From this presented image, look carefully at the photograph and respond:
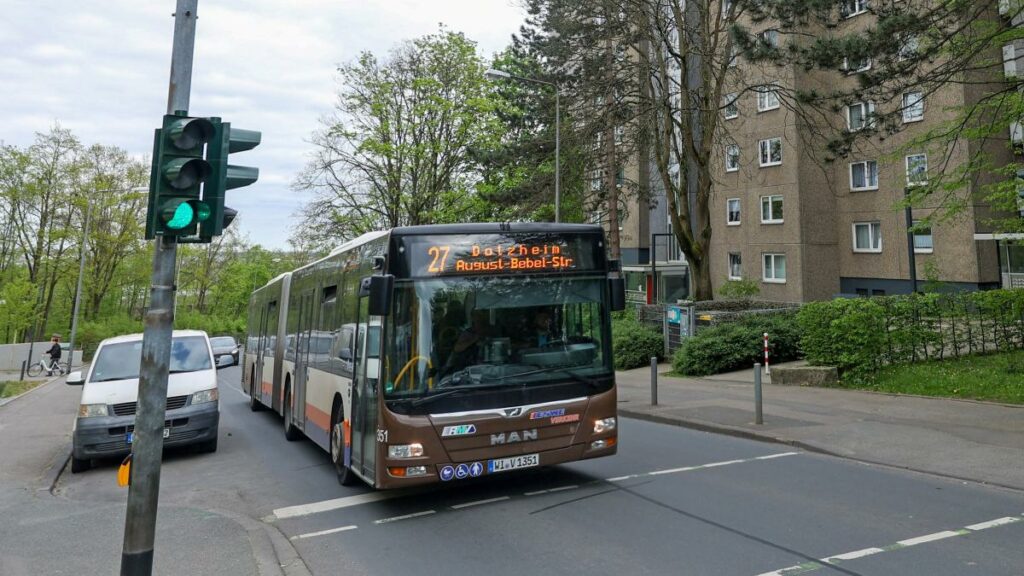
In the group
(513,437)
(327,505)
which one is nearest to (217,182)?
(513,437)

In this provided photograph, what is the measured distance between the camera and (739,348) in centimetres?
1848

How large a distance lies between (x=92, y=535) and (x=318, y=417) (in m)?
3.29

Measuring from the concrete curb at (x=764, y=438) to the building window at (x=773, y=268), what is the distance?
22.1 metres

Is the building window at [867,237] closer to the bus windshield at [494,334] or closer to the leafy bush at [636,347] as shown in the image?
the leafy bush at [636,347]

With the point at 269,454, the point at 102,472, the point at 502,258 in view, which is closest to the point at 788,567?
the point at 502,258

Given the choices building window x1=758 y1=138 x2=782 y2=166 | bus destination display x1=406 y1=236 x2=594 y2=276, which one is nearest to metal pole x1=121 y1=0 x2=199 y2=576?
bus destination display x1=406 y1=236 x2=594 y2=276

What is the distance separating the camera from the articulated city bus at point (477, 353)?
644cm

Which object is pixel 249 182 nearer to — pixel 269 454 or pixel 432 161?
pixel 269 454

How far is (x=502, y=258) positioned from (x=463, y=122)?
25.4 metres

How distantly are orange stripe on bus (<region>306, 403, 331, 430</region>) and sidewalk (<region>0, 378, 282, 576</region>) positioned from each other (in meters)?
1.96

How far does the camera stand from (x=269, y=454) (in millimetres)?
10656

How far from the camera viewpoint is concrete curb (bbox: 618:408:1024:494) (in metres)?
7.34

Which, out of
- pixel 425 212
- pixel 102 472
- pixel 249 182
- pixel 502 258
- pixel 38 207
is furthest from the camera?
pixel 38 207

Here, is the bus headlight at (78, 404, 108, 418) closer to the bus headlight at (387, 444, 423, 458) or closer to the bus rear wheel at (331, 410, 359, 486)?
the bus rear wheel at (331, 410, 359, 486)
